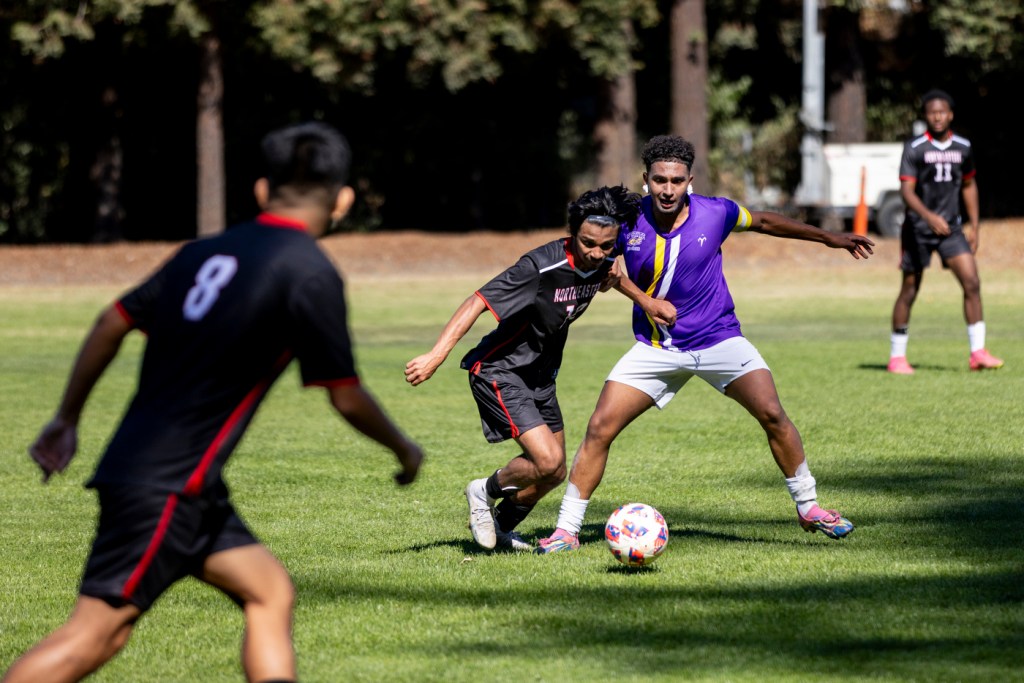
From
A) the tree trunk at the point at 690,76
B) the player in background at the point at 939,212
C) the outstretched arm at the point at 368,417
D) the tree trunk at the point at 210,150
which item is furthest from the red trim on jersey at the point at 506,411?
the tree trunk at the point at 690,76

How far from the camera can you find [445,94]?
40.8m

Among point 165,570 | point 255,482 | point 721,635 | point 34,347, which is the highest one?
point 165,570

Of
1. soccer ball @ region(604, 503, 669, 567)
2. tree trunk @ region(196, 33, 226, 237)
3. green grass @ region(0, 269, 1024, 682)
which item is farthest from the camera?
tree trunk @ region(196, 33, 226, 237)

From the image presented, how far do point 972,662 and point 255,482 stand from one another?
552 cm

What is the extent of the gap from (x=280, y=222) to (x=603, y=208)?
311cm

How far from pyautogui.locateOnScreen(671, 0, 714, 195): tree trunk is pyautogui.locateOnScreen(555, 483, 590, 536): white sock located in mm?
26732

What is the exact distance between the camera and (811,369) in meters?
15.4

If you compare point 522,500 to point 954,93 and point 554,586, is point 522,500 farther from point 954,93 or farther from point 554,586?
point 954,93

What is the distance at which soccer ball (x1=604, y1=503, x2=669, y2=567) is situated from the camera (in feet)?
22.6

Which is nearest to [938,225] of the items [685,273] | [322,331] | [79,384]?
[685,273]

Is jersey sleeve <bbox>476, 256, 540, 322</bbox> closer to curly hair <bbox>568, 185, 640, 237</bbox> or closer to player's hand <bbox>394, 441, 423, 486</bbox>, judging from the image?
curly hair <bbox>568, 185, 640, 237</bbox>

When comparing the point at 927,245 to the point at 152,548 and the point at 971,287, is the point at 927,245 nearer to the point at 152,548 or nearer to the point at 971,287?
the point at 971,287

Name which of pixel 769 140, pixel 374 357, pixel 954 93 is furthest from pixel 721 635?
pixel 954 93

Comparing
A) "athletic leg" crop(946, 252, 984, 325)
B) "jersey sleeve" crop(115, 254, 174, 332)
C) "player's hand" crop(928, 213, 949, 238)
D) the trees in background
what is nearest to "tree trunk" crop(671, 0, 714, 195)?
the trees in background
